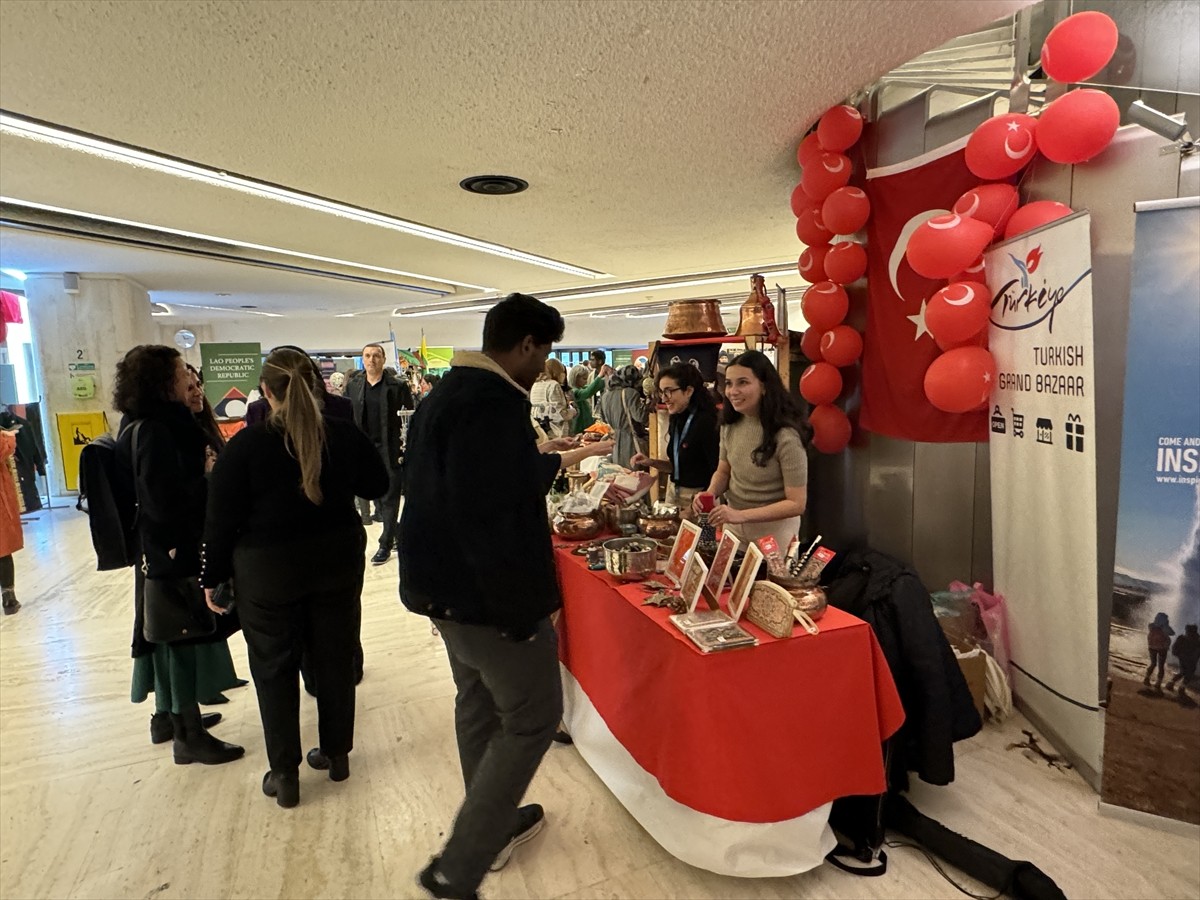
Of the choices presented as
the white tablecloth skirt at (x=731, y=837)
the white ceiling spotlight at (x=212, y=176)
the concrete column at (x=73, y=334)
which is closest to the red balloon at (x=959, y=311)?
the white tablecloth skirt at (x=731, y=837)

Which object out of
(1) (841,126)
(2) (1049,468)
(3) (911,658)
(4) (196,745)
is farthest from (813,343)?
(4) (196,745)

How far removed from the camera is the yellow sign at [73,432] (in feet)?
24.5

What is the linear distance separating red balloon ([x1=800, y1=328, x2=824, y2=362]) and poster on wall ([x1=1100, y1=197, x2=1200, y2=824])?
1431mm

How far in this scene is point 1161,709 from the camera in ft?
6.45

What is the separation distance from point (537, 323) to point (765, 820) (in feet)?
4.63

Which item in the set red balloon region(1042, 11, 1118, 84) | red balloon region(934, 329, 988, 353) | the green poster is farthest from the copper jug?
the green poster

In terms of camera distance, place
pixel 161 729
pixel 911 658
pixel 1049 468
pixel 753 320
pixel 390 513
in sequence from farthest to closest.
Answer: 1. pixel 390 513
2. pixel 753 320
3. pixel 161 729
4. pixel 1049 468
5. pixel 911 658

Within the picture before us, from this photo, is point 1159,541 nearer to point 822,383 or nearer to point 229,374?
point 822,383

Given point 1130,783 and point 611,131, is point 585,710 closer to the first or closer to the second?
point 1130,783

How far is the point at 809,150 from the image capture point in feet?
10.2

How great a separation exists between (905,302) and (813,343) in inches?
23.6

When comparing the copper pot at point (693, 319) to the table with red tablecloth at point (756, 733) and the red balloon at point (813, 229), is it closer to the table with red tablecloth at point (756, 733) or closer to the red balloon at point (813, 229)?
the red balloon at point (813, 229)

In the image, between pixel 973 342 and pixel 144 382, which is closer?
pixel 144 382

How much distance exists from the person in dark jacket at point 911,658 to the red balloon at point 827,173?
6.27 ft
